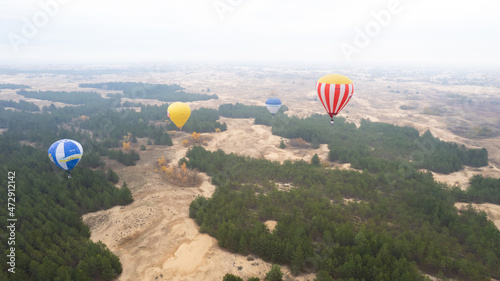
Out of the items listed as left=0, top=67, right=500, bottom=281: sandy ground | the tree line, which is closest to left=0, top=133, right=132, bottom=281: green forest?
left=0, top=67, right=500, bottom=281: sandy ground

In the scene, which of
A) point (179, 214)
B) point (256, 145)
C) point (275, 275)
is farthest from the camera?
point (256, 145)

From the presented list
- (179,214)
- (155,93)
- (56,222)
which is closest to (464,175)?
(179,214)

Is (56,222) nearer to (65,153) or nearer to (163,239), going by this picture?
(65,153)

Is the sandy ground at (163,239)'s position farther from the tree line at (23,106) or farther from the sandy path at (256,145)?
the tree line at (23,106)

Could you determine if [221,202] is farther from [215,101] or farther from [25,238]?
[215,101]

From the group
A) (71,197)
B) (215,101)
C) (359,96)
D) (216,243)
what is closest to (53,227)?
(71,197)

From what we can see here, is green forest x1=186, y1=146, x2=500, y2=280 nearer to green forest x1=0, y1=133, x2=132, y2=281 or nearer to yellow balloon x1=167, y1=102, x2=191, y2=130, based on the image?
green forest x1=0, y1=133, x2=132, y2=281
